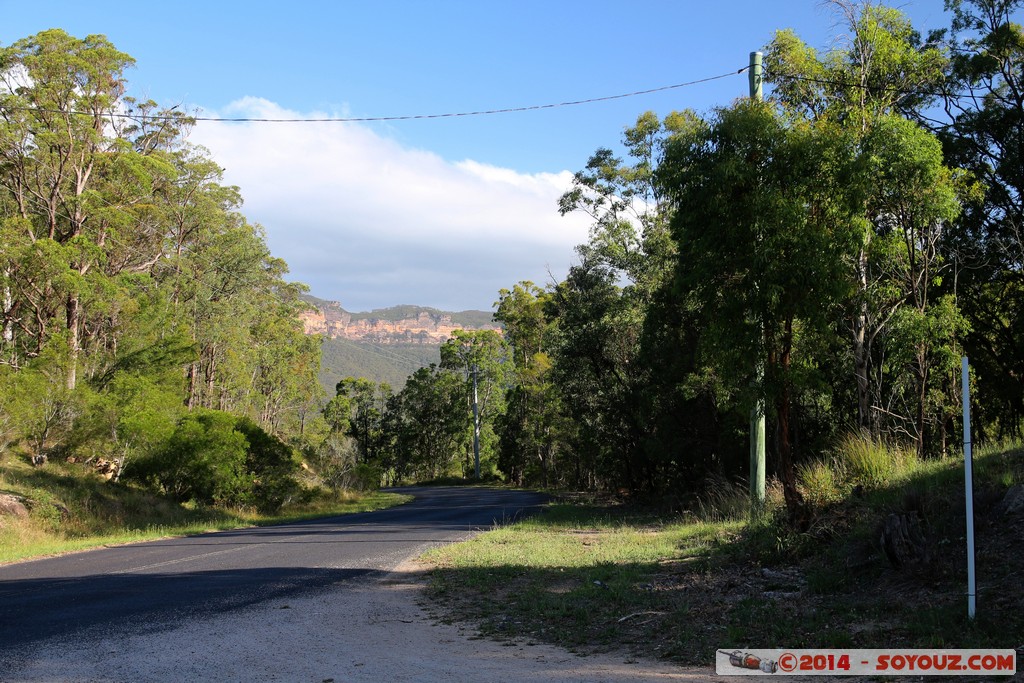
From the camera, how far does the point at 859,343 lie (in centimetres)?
1691

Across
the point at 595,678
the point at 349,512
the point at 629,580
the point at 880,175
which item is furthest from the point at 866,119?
the point at 349,512

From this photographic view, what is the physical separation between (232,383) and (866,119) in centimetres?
4008

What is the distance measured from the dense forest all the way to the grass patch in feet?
→ 3.98

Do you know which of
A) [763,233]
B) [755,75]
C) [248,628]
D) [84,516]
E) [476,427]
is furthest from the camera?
[476,427]

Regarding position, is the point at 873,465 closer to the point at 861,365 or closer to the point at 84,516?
the point at 861,365

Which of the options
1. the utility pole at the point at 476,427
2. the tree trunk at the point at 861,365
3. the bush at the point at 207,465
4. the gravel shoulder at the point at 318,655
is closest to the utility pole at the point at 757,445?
the tree trunk at the point at 861,365

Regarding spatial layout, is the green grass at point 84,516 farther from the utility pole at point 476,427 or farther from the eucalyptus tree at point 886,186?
the utility pole at point 476,427

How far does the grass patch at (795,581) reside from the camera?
6.39 m

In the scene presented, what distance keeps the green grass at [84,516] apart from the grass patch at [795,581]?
27.7ft

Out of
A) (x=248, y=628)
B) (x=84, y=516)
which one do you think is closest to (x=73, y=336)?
(x=84, y=516)

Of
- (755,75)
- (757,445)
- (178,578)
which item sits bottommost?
(178,578)

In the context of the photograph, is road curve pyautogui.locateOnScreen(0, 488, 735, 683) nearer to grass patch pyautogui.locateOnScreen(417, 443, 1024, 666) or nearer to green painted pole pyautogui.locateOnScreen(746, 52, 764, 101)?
grass patch pyautogui.locateOnScreen(417, 443, 1024, 666)

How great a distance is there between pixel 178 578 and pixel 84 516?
10081 mm

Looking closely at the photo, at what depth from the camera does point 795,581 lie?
8453 millimetres
